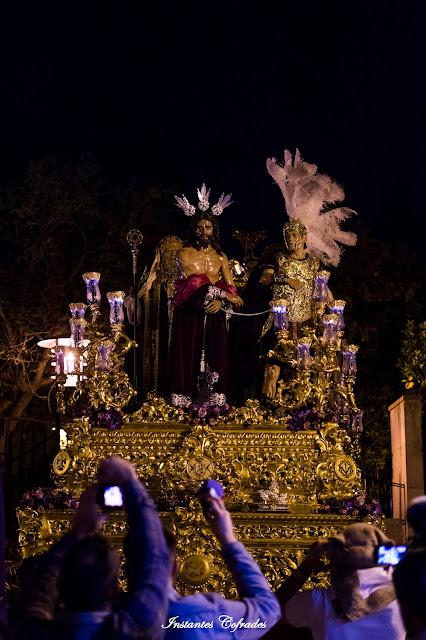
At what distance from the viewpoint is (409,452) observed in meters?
13.9

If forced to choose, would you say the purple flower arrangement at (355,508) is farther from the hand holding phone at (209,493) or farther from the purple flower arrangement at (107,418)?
the hand holding phone at (209,493)

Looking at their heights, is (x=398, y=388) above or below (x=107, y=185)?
below

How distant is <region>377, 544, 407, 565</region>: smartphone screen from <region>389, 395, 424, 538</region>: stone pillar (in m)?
10.1

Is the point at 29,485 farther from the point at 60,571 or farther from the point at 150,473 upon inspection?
the point at 60,571

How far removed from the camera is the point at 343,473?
34.4 ft

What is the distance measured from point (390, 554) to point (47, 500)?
7.00 metres

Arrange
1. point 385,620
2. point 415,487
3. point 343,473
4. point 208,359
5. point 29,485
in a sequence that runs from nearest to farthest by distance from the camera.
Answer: point 385,620, point 343,473, point 208,359, point 415,487, point 29,485

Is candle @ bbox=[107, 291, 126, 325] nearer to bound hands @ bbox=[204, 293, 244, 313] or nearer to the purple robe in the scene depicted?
the purple robe

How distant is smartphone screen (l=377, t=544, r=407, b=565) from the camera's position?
3562mm

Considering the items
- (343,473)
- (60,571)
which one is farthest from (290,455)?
(60,571)

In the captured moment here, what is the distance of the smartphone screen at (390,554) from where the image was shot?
3562 mm

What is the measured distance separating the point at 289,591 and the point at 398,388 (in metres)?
11.7

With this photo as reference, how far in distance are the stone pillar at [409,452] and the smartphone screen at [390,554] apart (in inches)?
398

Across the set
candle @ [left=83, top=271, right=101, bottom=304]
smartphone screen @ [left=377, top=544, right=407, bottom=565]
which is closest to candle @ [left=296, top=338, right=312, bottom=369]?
candle @ [left=83, top=271, right=101, bottom=304]
